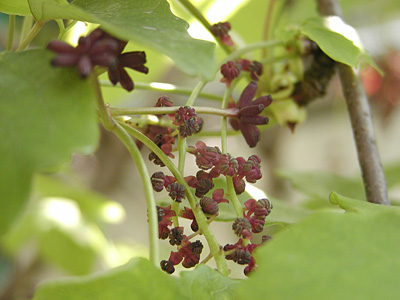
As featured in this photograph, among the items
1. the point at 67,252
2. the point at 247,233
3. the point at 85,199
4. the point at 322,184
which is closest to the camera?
the point at 247,233

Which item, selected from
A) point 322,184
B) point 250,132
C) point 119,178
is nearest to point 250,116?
point 250,132

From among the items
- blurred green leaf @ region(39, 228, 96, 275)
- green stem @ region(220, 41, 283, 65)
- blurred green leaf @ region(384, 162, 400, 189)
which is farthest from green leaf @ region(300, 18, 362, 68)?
blurred green leaf @ region(39, 228, 96, 275)

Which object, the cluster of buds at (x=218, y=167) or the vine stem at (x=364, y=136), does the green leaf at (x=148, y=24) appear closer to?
the cluster of buds at (x=218, y=167)

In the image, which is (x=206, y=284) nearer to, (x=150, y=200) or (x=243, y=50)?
(x=150, y=200)

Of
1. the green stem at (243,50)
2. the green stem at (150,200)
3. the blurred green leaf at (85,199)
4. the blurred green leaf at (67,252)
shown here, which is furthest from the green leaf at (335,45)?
the blurred green leaf at (67,252)

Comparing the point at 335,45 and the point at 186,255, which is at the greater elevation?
the point at 335,45

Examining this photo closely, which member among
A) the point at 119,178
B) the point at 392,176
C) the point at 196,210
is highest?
the point at 196,210

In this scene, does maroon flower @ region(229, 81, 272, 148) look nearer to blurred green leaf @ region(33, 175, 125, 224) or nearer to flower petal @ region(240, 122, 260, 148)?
flower petal @ region(240, 122, 260, 148)
